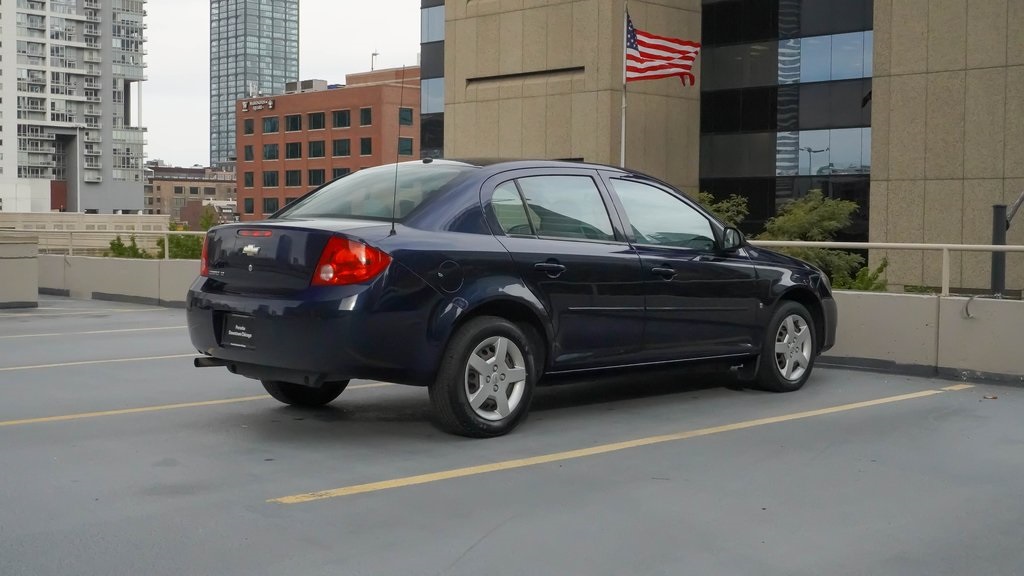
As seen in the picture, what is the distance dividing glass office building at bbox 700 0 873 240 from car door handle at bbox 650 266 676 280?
107ft

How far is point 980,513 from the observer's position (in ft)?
18.0

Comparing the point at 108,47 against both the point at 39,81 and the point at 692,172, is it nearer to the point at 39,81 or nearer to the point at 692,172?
the point at 39,81

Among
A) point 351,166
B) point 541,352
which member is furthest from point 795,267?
point 351,166

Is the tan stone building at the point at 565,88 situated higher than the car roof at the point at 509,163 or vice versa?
the tan stone building at the point at 565,88

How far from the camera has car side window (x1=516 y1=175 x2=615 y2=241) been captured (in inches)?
297

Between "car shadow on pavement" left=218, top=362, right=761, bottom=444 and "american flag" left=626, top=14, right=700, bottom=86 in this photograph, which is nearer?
"car shadow on pavement" left=218, top=362, right=761, bottom=444

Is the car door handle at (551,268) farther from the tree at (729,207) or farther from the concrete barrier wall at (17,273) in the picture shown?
the tree at (729,207)

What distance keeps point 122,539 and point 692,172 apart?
4020cm

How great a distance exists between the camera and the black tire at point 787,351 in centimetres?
898

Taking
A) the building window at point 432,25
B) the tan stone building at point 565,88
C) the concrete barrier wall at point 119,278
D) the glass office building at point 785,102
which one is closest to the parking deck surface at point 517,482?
the concrete barrier wall at point 119,278

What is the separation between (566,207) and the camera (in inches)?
304

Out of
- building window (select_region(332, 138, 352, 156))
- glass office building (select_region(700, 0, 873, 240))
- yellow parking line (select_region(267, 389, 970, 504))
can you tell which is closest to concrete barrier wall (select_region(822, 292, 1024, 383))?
yellow parking line (select_region(267, 389, 970, 504))

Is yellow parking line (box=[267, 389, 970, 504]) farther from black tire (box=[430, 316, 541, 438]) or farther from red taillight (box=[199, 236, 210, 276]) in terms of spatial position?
red taillight (box=[199, 236, 210, 276])

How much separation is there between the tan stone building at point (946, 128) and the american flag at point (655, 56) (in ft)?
25.7
